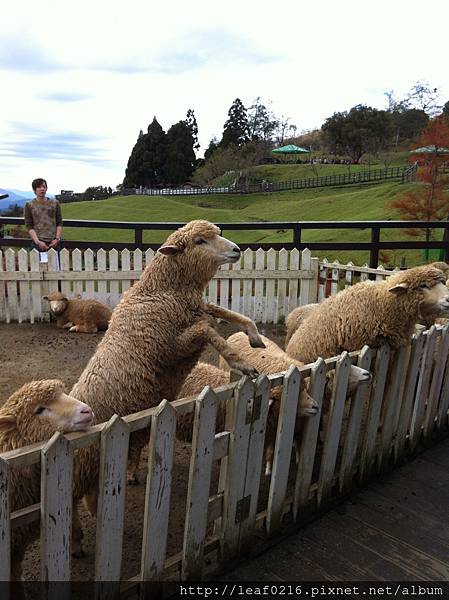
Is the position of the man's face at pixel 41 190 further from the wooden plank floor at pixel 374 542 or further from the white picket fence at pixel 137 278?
the wooden plank floor at pixel 374 542

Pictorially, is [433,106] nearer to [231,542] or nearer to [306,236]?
[306,236]

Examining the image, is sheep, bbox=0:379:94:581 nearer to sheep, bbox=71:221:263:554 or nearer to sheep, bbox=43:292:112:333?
sheep, bbox=71:221:263:554

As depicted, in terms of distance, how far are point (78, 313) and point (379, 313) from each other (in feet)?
16.2

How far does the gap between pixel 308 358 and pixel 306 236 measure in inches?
1018

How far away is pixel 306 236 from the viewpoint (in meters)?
29.0

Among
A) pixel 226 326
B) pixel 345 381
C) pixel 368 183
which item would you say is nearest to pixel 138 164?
pixel 368 183

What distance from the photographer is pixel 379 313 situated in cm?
356

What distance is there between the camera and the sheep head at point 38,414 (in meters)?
2.04

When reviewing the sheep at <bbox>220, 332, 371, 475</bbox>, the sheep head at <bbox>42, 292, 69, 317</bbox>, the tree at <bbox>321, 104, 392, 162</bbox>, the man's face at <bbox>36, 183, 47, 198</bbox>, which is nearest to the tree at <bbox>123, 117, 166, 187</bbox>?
the tree at <bbox>321, 104, 392, 162</bbox>

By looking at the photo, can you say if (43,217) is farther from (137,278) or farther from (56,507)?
(56,507)

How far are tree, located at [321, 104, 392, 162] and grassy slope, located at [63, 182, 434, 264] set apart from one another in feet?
42.7

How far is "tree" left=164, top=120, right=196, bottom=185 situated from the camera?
204ft

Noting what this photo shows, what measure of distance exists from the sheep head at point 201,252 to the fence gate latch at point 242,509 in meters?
1.31

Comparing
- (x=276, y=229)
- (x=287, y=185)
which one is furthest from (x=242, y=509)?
(x=287, y=185)
